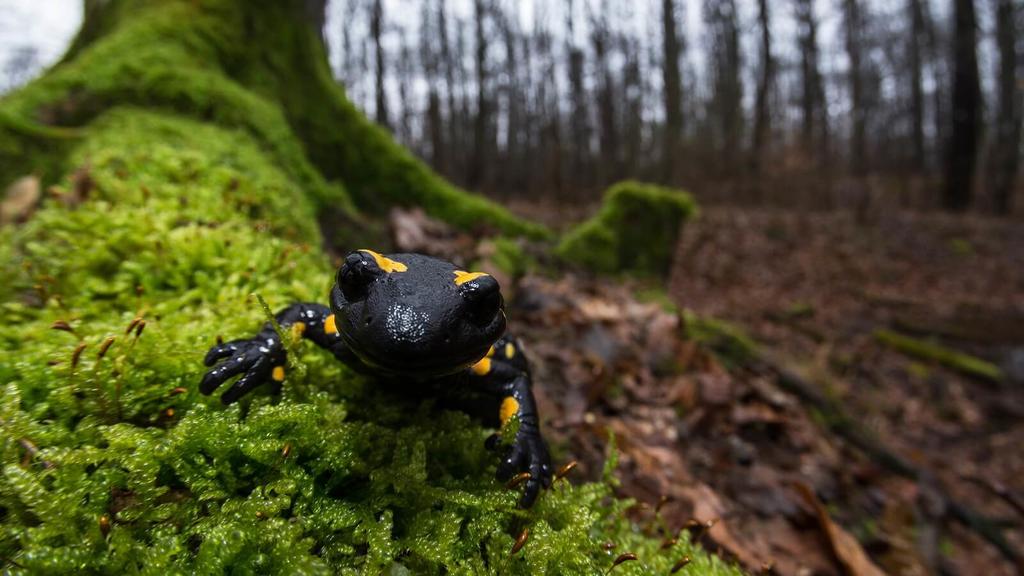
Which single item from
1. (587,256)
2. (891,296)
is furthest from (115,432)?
(891,296)

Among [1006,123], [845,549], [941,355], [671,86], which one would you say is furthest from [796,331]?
[1006,123]

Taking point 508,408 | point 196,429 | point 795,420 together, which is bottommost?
point 795,420

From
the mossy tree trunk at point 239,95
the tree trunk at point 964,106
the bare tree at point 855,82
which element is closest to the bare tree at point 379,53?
the mossy tree trunk at point 239,95

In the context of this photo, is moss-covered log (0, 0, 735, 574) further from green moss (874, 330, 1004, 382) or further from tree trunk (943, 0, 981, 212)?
tree trunk (943, 0, 981, 212)

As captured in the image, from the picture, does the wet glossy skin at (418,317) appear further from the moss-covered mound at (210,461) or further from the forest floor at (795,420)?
the forest floor at (795,420)

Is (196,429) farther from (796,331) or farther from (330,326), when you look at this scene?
(796,331)

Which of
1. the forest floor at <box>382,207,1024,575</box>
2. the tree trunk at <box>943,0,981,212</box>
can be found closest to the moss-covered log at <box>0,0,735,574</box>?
the forest floor at <box>382,207,1024,575</box>
